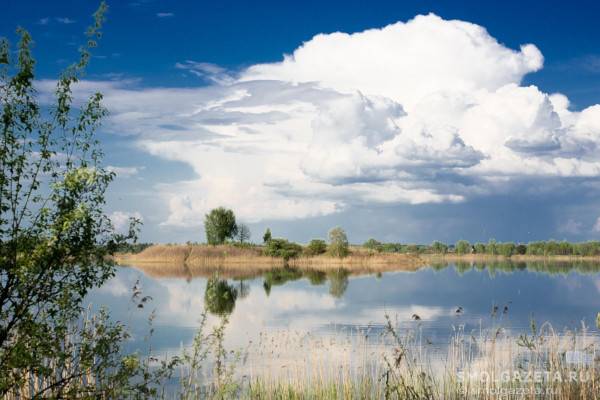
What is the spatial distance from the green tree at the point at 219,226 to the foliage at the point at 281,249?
15.2 m

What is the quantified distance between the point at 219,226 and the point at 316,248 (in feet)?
61.7

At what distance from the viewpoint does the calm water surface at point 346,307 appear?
807 inches

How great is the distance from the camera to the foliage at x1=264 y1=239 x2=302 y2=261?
234 feet

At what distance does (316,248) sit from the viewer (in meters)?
74.0

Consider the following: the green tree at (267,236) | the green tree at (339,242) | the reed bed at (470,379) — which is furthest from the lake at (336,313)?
the green tree at (267,236)

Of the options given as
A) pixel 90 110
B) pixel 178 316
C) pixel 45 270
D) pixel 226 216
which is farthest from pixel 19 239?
pixel 226 216

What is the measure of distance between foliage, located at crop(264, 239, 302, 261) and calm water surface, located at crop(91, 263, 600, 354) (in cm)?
2663

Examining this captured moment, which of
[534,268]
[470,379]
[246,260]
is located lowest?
[534,268]

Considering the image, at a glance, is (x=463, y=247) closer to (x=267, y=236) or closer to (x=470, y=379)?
(x=267, y=236)

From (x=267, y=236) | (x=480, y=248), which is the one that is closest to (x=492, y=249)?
(x=480, y=248)

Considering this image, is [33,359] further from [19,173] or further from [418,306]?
[418,306]

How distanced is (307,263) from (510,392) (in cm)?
6464

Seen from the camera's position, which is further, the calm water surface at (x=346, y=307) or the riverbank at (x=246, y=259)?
the riverbank at (x=246, y=259)

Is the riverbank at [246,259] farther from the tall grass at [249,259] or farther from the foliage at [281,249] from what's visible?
the foliage at [281,249]
